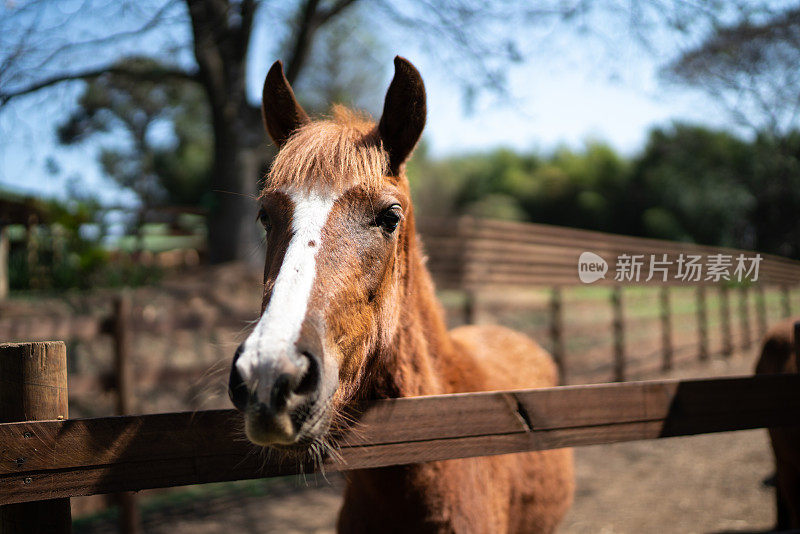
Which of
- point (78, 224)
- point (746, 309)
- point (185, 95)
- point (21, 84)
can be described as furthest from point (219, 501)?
point (746, 309)

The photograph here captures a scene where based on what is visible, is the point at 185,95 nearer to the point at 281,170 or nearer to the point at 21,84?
the point at 21,84

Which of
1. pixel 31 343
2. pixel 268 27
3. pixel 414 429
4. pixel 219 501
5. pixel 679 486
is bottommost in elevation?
pixel 219 501

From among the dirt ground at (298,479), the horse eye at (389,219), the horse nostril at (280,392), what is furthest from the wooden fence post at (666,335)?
the horse nostril at (280,392)

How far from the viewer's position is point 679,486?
5312 mm

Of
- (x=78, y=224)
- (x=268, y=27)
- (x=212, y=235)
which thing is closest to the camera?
(x=268, y=27)

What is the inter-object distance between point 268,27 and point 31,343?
7.08 m

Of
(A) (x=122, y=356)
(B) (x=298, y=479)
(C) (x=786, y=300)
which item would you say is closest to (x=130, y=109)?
(A) (x=122, y=356)

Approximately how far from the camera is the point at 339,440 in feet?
5.07

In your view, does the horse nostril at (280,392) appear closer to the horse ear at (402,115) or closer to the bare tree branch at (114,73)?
the horse ear at (402,115)

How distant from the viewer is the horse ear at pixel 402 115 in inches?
68.8

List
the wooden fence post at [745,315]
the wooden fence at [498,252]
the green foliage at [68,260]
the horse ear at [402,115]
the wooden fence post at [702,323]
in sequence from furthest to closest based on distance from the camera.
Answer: the wooden fence at [498,252] → the wooden fence post at [745,315] → the wooden fence post at [702,323] → the green foliage at [68,260] → the horse ear at [402,115]

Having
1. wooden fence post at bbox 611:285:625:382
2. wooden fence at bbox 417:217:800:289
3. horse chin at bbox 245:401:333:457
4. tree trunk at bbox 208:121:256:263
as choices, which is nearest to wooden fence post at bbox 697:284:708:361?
wooden fence at bbox 417:217:800:289

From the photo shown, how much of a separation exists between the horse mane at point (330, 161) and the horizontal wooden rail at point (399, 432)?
0.70 m

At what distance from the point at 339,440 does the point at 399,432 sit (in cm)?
18
